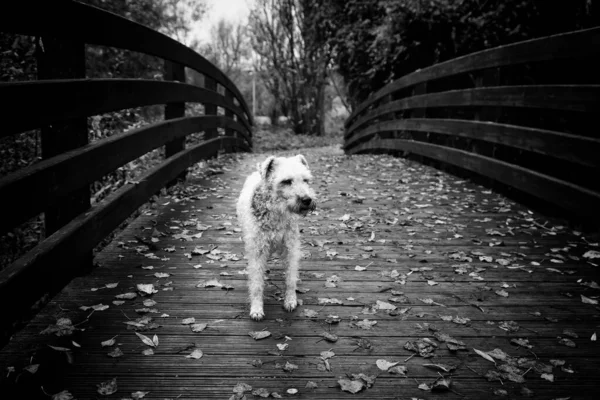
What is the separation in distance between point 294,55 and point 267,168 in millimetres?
15910

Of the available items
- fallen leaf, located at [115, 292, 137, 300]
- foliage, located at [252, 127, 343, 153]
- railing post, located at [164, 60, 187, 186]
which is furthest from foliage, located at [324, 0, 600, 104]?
fallen leaf, located at [115, 292, 137, 300]

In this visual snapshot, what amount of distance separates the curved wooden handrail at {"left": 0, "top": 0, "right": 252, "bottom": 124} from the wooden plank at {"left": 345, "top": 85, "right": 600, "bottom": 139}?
4.30 m

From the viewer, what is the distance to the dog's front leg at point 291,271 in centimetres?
331

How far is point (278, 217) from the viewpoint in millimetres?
3410

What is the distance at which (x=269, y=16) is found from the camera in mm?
18438

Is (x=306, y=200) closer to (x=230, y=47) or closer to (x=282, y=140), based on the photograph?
(x=282, y=140)

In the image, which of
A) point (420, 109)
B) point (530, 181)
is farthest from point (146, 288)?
point (420, 109)

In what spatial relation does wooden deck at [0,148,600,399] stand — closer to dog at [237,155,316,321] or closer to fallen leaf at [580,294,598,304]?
fallen leaf at [580,294,598,304]

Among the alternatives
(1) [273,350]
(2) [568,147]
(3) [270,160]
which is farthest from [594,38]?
(1) [273,350]

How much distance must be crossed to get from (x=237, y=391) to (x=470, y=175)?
598 cm

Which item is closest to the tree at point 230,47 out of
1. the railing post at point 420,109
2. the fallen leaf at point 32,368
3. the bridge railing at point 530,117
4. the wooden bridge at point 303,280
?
the railing post at point 420,109

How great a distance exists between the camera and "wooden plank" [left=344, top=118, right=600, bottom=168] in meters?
4.12

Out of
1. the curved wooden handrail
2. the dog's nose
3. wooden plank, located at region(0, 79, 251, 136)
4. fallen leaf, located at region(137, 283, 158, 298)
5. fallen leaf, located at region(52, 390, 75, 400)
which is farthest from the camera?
fallen leaf, located at region(137, 283, 158, 298)

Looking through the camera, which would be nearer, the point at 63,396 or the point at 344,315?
the point at 63,396
